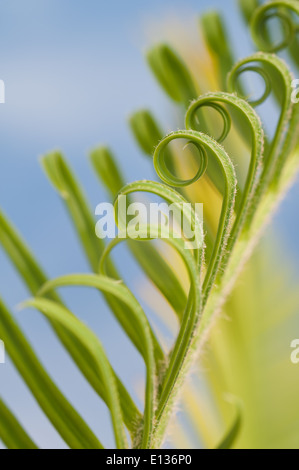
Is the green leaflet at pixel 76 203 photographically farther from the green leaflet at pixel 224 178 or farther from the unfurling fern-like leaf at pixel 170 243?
the green leaflet at pixel 224 178

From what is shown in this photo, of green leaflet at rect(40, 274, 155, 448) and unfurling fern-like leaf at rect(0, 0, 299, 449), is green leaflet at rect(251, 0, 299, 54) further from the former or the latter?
green leaflet at rect(40, 274, 155, 448)

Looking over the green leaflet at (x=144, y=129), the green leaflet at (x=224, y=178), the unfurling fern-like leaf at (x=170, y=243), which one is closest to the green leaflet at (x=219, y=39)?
the unfurling fern-like leaf at (x=170, y=243)

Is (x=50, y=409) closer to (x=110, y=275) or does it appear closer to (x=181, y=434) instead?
(x=110, y=275)

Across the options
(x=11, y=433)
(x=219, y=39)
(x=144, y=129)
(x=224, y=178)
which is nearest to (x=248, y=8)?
(x=219, y=39)

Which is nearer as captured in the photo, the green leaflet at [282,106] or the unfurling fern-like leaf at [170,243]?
the unfurling fern-like leaf at [170,243]

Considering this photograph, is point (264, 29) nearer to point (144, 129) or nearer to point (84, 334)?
point (144, 129)

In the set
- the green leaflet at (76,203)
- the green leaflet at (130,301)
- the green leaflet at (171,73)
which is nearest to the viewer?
the green leaflet at (130,301)

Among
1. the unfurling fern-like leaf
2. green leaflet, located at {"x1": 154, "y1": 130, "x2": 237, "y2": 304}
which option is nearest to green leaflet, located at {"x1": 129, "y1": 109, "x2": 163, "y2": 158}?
the unfurling fern-like leaf
